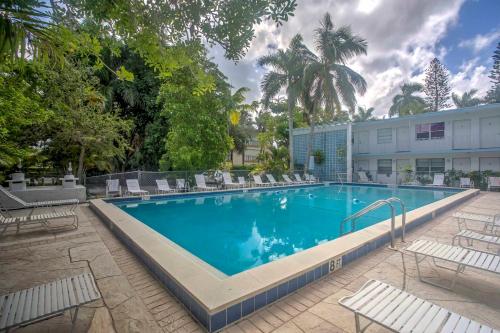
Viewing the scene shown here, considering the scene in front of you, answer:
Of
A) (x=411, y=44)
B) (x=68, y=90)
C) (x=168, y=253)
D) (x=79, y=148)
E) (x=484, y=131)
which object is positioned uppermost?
(x=411, y=44)

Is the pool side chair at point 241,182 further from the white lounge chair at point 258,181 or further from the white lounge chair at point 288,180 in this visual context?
the white lounge chair at point 288,180

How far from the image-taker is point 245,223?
8.32 metres

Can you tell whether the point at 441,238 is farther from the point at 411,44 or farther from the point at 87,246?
the point at 411,44

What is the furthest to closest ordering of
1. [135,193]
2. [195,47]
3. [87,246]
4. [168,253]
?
[135,193]
[87,246]
[168,253]
[195,47]

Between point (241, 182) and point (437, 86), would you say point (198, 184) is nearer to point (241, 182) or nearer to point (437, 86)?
point (241, 182)

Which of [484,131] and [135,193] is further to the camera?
[484,131]

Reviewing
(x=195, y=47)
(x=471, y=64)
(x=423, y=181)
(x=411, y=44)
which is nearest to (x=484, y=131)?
(x=423, y=181)

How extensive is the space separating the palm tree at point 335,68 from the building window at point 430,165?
7.01 metres

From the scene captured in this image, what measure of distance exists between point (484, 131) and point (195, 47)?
69.5 ft

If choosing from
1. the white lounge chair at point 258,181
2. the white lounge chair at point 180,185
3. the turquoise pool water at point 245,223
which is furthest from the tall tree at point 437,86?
the white lounge chair at point 180,185

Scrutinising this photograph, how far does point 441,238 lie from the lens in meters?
5.29

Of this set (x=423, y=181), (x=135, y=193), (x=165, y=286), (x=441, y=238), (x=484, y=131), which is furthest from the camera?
(x=423, y=181)

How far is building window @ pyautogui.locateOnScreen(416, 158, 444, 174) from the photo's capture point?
731 inches

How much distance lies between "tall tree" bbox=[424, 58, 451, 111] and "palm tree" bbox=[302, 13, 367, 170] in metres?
21.2
